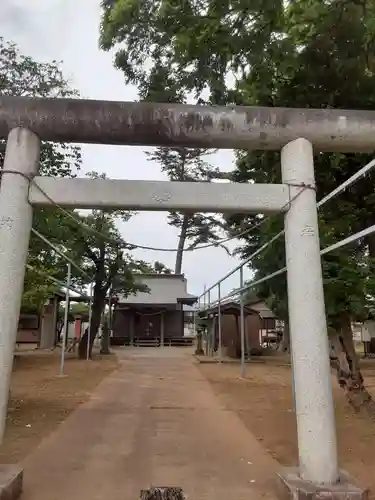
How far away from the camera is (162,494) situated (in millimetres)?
3814

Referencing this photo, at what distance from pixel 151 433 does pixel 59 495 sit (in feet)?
8.16

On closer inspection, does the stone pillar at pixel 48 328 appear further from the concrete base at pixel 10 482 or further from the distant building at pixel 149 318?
the concrete base at pixel 10 482

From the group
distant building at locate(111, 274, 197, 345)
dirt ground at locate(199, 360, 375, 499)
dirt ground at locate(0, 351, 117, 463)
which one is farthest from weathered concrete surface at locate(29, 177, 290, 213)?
distant building at locate(111, 274, 197, 345)

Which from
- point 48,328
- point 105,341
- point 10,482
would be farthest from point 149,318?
point 10,482

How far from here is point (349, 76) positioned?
8500 millimetres

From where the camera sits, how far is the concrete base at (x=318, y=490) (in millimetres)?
3471

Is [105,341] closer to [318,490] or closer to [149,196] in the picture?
[149,196]

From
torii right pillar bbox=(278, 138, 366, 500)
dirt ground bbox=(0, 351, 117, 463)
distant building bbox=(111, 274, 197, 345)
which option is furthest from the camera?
distant building bbox=(111, 274, 197, 345)

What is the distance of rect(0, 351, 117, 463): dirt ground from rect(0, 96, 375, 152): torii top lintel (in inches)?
138

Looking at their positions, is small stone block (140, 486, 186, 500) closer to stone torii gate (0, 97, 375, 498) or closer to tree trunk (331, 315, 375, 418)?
stone torii gate (0, 97, 375, 498)

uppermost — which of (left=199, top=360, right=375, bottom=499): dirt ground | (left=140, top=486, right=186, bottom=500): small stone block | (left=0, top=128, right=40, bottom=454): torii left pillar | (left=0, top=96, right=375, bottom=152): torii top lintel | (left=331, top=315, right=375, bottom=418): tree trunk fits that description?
(left=0, top=96, right=375, bottom=152): torii top lintel

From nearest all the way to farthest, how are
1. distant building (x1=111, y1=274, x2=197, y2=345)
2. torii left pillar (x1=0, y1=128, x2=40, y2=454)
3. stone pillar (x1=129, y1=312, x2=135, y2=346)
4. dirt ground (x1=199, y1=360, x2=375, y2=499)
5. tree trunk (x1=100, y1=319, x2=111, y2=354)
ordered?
torii left pillar (x1=0, y1=128, x2=40, y2=454)
dirt ground (x1=199, y1=360, x2=375, y2=499)
tree trunk (x1=100, y1=319, x2=111, y2=354)
distant building (x1=111, y1=274, x2=197, y2=345)
stone pillar (x1=129, y1=312, x2=135, y2=346)

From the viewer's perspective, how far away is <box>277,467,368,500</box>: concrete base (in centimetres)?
347

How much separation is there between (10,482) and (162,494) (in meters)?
1.21
